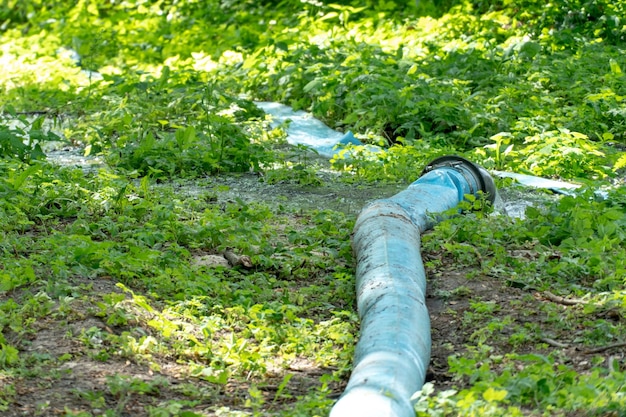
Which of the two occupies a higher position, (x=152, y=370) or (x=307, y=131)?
(x=152, y=370)

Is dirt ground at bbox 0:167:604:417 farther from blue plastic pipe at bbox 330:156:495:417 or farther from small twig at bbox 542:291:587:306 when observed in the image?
blue plastic pipe at bbox 330:156:495:417

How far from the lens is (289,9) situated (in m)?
11.5

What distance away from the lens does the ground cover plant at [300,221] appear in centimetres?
328

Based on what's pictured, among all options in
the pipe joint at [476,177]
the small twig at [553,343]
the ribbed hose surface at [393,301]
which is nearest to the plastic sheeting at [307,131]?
the pipe joint at [476,177]

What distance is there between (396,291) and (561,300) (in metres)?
0.76

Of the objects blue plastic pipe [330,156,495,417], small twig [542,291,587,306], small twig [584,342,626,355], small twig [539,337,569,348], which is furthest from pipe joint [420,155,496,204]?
small twig [584,342,626,355]

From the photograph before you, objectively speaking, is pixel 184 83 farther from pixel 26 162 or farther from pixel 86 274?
pixel 86 274

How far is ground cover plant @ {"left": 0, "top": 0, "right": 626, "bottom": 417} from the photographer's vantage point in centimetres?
328

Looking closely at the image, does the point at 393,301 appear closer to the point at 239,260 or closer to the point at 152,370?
the point at 152,370

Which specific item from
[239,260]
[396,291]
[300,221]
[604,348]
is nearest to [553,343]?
[604,348]

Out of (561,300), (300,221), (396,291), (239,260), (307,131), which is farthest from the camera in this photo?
(307,131)

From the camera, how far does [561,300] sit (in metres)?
3.87

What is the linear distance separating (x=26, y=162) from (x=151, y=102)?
1.72 meters

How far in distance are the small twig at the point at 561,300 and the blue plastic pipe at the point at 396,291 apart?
21.2 inches
